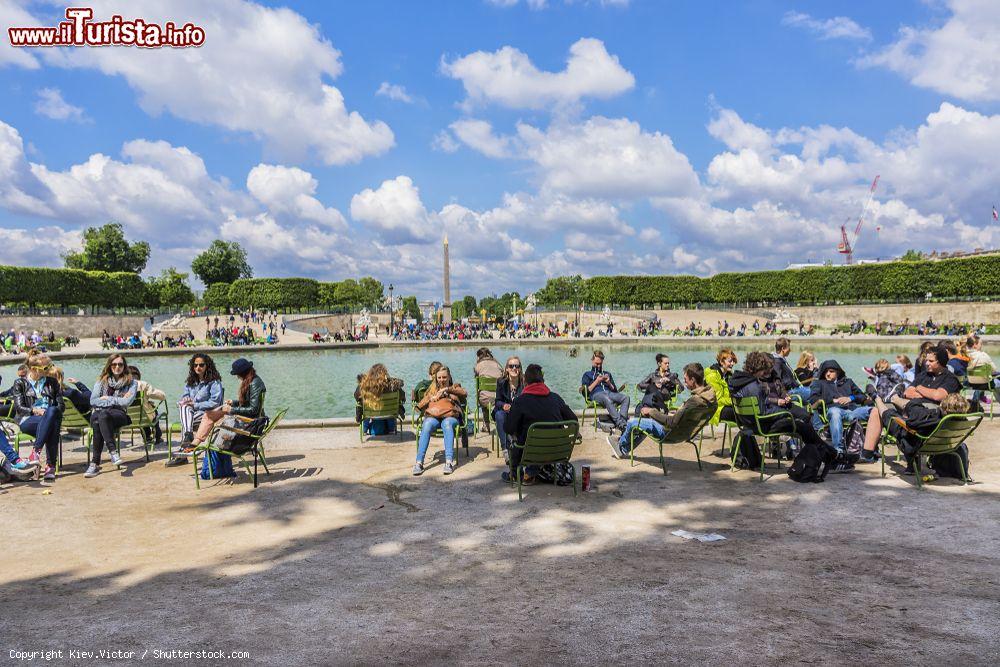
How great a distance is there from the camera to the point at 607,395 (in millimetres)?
8258

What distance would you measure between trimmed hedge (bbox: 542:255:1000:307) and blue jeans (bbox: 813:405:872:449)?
62372mm

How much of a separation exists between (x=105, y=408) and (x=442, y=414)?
3599 mm

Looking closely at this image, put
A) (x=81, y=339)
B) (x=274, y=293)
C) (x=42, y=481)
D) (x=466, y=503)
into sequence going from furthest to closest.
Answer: (x=274, y=293) < (x=81, y=339) < (x=42, y=481) < (x=466, y=503)

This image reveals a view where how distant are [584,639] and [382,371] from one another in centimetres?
560

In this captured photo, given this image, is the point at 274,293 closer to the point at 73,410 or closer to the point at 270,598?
the point at 73,410

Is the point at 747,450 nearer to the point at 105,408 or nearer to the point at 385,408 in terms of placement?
the point at 385,408

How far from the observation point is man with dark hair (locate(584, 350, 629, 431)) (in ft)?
26.7

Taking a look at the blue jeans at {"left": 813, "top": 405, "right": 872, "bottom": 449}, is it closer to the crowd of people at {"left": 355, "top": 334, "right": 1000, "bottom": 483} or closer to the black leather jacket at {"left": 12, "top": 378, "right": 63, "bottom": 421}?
the crowd of people at {"left": 355, "top": 334, "right": 1000, "bottom": 483}

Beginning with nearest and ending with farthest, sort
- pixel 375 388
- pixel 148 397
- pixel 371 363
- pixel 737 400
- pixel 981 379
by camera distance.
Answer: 1. pixel 737 400
2. pixel 148 397
3. pixel 375 388
4. pixel 981 379
5. pixel 371 363

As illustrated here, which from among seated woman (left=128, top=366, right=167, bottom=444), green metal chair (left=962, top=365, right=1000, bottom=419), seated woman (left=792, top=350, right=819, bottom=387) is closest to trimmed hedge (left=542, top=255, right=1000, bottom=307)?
green metal chair (left=962, top=365, right=1000, bottom=419)

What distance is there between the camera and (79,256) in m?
69.9

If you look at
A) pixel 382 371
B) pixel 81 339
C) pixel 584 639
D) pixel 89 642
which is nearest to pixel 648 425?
pixel 382 371

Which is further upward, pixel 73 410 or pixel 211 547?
pixel 73 410

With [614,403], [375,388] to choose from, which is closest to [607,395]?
[614,403]
